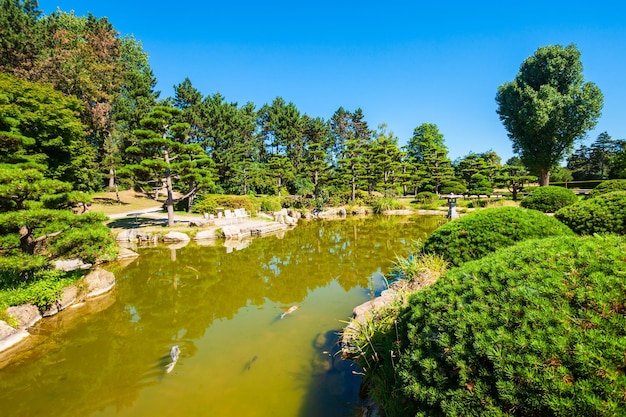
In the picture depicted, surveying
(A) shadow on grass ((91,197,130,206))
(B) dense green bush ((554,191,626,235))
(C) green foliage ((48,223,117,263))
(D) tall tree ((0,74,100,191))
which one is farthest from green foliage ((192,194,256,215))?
(B) dense green bush ((554,191,626,235))

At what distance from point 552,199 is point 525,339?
483 inches

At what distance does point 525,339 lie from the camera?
1481 millimetres

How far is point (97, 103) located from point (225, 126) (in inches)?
328

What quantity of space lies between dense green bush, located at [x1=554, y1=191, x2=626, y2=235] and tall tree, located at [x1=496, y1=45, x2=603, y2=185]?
17.8 metres

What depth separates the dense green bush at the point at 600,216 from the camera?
430 centimetres

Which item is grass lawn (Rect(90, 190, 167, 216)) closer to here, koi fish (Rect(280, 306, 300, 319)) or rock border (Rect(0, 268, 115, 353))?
rock border (Rect(0, 268, 115, 353))

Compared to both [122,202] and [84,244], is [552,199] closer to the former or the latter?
[84,244]

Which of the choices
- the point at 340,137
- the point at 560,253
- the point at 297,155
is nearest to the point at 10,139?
the point at 560,253

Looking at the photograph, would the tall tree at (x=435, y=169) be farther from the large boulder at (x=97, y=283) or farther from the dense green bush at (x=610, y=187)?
the large boulder at (x=97, y=283)

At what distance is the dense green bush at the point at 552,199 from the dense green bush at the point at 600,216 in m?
7.31

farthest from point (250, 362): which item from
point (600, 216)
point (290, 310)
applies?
point (600, 216)

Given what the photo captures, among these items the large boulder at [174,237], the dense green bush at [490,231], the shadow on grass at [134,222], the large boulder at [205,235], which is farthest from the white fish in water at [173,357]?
the shadow on grass at [134,222]

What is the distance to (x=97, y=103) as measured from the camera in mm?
19734

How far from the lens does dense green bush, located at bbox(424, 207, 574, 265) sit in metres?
4.10
